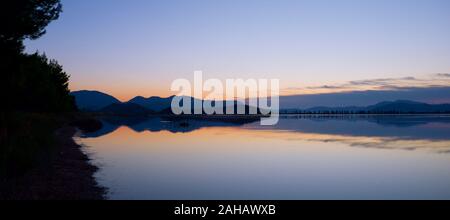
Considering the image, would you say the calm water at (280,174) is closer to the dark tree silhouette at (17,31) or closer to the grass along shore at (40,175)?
the grass along shore at (40,175)

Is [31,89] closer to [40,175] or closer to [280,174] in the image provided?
[40,175]

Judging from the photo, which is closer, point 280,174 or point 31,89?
point 280,174

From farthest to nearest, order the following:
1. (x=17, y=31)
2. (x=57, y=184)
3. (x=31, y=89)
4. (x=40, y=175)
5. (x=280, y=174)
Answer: (x=31, y=89), (x=280, y=174), (x=17, y=31), (x=40, y=175), (x=57, y=184)

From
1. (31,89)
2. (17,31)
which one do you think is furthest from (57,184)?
(31,89)

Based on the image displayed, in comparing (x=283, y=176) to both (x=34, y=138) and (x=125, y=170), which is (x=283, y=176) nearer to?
(x=125, y=170)

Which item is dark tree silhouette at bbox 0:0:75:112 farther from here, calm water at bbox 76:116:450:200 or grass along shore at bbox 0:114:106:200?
calm water at bbox 76:116:450:200

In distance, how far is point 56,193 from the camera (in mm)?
15672

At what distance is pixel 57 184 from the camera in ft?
57.6

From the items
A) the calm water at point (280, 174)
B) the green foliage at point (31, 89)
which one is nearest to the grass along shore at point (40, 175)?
the calm water at point (280, 174)

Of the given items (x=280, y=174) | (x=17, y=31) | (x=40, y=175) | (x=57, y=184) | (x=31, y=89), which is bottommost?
(x=280, y=174)

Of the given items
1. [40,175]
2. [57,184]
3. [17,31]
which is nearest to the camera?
[57,184]

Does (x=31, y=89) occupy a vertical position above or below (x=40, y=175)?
above

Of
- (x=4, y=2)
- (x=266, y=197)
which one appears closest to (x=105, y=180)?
(x=266, y=197)

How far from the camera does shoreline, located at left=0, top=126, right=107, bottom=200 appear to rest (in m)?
14.9
